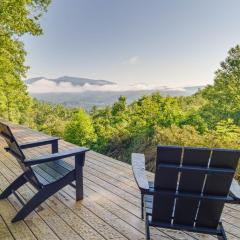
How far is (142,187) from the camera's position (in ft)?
6.22

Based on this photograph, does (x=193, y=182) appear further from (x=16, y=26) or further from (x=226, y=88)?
(x=226, y=88)

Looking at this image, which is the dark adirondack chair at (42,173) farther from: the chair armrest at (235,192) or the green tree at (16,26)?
the green tree at (16,26)

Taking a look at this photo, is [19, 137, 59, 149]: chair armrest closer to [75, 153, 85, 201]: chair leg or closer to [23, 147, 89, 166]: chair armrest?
[23, 147, 89, 166]: chair armrest

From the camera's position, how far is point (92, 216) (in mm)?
2705

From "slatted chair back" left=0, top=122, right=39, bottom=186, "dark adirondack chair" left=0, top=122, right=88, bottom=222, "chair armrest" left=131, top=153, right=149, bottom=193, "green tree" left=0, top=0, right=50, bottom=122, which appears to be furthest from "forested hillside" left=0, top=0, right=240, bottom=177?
"slatted chair back" left=0, top=122, right=39, bottom=186

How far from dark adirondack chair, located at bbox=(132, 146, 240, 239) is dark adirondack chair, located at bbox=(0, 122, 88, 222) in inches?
41.9

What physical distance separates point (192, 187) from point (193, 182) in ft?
0.16

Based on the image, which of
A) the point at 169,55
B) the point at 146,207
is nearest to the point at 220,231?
the point at 146,207

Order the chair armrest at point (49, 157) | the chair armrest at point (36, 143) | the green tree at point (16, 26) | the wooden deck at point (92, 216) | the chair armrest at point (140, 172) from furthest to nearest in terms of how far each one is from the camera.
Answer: the green tree at point (16, 26)
the chair armrest at point (36, 143)
the chair armrest at point (49, 157)
the wooden deck at point (92, 216)
the chair armrest at point (140, 172)

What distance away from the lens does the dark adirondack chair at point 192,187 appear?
178cm

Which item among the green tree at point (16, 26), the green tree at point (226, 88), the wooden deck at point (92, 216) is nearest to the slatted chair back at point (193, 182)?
the wooden deck at point (92, 216)

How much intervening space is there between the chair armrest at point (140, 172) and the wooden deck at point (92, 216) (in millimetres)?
597

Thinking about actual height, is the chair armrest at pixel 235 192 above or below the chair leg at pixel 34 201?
above

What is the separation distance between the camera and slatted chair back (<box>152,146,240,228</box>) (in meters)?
1.78
